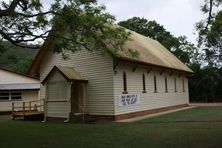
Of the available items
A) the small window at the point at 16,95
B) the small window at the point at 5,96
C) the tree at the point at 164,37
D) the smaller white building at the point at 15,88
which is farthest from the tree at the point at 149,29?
the small window at the point at 5,96

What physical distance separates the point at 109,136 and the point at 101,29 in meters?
6.28

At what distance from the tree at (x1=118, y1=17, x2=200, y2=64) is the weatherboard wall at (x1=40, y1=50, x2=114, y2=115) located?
25.0 meters

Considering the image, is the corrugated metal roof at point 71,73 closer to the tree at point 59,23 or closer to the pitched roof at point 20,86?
the tree at point 59,23

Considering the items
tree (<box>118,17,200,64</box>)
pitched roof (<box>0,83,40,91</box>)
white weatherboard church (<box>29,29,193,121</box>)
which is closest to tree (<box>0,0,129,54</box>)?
white weatherboard church (<box>29,29,193,121</box>)

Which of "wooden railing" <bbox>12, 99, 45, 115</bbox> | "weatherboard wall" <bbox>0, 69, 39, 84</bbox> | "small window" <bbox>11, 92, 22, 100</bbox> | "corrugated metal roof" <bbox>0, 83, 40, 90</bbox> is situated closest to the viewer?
"wooden railing" <bbox>12, 99, 45, 115</bbox>

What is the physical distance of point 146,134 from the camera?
48.9 feet

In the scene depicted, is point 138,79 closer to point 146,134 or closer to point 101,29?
point 101,29

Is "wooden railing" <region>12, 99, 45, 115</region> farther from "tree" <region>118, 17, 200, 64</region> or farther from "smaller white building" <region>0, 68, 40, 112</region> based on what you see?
"tree" <region>118, 17, 200, 64</region>

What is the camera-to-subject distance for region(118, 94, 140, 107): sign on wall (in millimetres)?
22805

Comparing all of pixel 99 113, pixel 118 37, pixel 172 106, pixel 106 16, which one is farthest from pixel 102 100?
pixel 172 106

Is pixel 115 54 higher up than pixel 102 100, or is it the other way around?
pixel 115 54

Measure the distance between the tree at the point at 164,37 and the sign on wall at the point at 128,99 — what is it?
25109 millimetres

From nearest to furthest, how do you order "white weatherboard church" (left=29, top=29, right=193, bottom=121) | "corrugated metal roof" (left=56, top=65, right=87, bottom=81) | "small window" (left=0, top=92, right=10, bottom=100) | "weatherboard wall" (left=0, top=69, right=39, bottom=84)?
1. "white weatherboard church" (left=29, top=29, right=193, bottom=121)
2. "corrugated metal roof" (left=56, top=65, right=87, bottom=81)
3. "small window" (left=0, top=92, right=10, bottom=100)
4. "weatherboard wall" (left=0, top=69, right=39, bottom=84)

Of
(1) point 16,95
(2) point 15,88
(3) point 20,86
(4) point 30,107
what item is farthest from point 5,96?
(4) point 30,107
